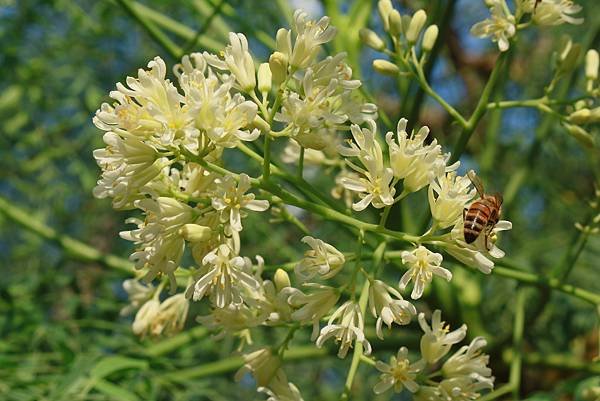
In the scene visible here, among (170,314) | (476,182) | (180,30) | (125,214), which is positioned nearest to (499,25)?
(476,182)

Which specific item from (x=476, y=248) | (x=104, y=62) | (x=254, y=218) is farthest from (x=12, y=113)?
(x=476, y=248)

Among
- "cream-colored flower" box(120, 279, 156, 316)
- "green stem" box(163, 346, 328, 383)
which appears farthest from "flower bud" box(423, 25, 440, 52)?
"green stem" box(163, 346, 328, 383)

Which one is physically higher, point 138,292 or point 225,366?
point 138,292

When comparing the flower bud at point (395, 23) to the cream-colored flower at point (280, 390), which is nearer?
the cream-colored flower at point (280, 390)

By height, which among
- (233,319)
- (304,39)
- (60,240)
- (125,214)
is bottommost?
(125,214)

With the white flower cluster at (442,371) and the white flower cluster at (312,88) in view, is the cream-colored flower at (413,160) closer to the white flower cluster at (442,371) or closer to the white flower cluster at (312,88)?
the white flower cluster at (312,88)

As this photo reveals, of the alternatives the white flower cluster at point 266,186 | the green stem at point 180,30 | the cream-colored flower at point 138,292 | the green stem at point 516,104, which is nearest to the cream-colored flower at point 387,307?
the white flower cluster at point 266,186

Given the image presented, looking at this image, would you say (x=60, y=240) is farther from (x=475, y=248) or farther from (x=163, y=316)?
(x=475, y=248)
